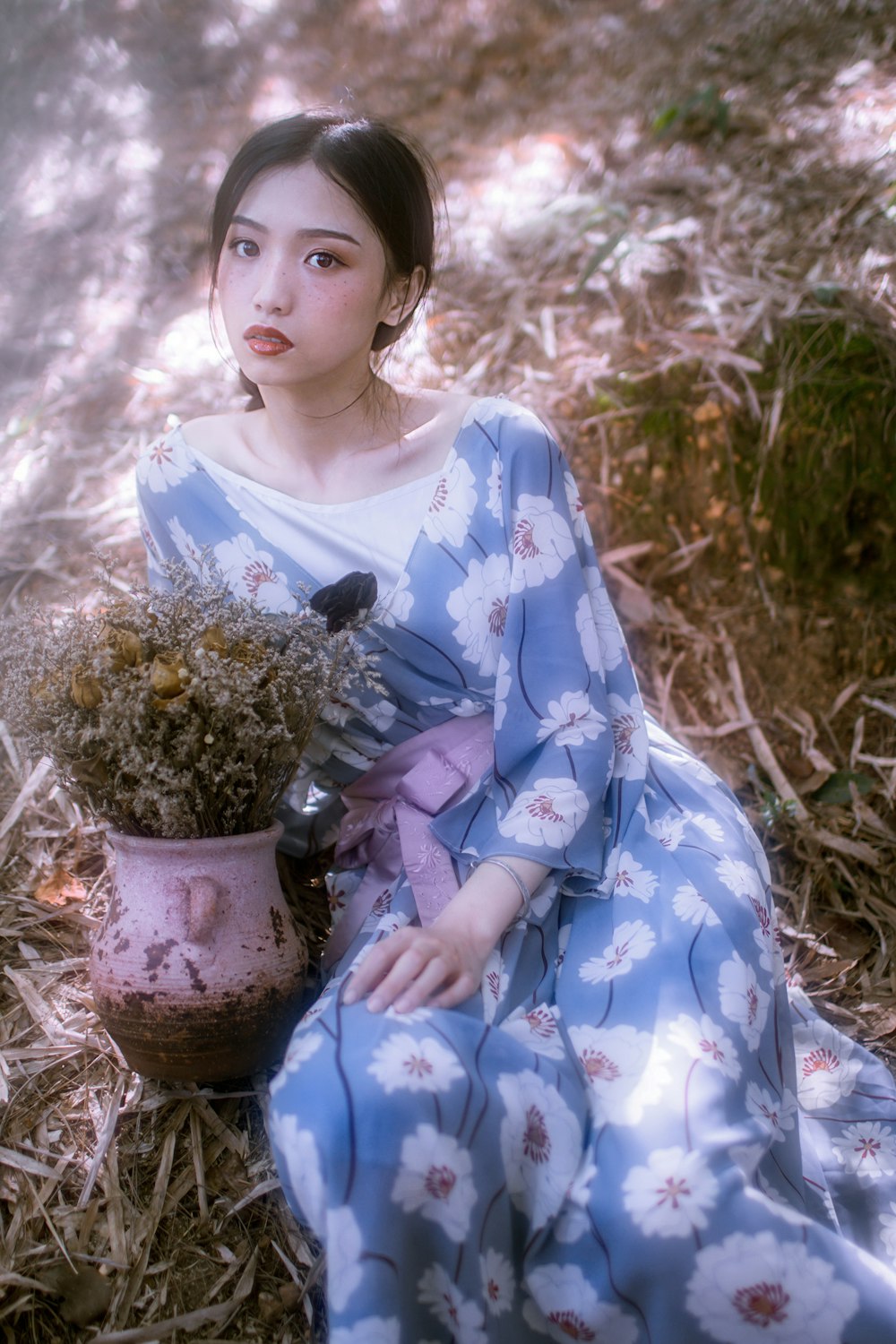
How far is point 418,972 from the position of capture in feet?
3.96

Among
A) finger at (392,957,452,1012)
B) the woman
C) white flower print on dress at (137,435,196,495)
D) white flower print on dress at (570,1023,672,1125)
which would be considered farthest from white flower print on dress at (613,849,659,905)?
white flower print on dress at (137,435,196,495)

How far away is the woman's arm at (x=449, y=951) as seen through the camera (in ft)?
3.85

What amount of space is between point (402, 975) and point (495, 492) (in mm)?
727

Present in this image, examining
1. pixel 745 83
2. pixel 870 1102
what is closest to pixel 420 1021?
pixel 870 1102

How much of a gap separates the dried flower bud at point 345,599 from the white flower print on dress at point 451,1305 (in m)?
0.84

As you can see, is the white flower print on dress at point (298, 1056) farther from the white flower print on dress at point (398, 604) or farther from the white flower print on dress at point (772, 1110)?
the white flower print on dress at point (398, 604)

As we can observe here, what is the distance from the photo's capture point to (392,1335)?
1.05 m

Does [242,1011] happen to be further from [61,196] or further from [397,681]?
[61,196]

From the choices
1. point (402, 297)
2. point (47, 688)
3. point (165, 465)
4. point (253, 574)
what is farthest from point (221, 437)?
point (47, 688)

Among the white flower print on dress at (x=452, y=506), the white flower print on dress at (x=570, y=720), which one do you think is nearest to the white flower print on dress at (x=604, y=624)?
the white flower print on dress at (x=570, y=720)

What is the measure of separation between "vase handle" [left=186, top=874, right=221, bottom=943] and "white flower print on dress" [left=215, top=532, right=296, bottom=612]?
44cm

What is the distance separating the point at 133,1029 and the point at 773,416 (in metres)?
1.95

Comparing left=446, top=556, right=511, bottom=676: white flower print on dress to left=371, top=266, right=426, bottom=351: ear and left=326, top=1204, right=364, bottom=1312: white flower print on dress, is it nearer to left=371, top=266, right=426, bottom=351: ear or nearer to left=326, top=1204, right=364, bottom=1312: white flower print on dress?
left=371, top=266, right=426, bottom=351: ear

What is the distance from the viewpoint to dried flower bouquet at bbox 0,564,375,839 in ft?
4.09
